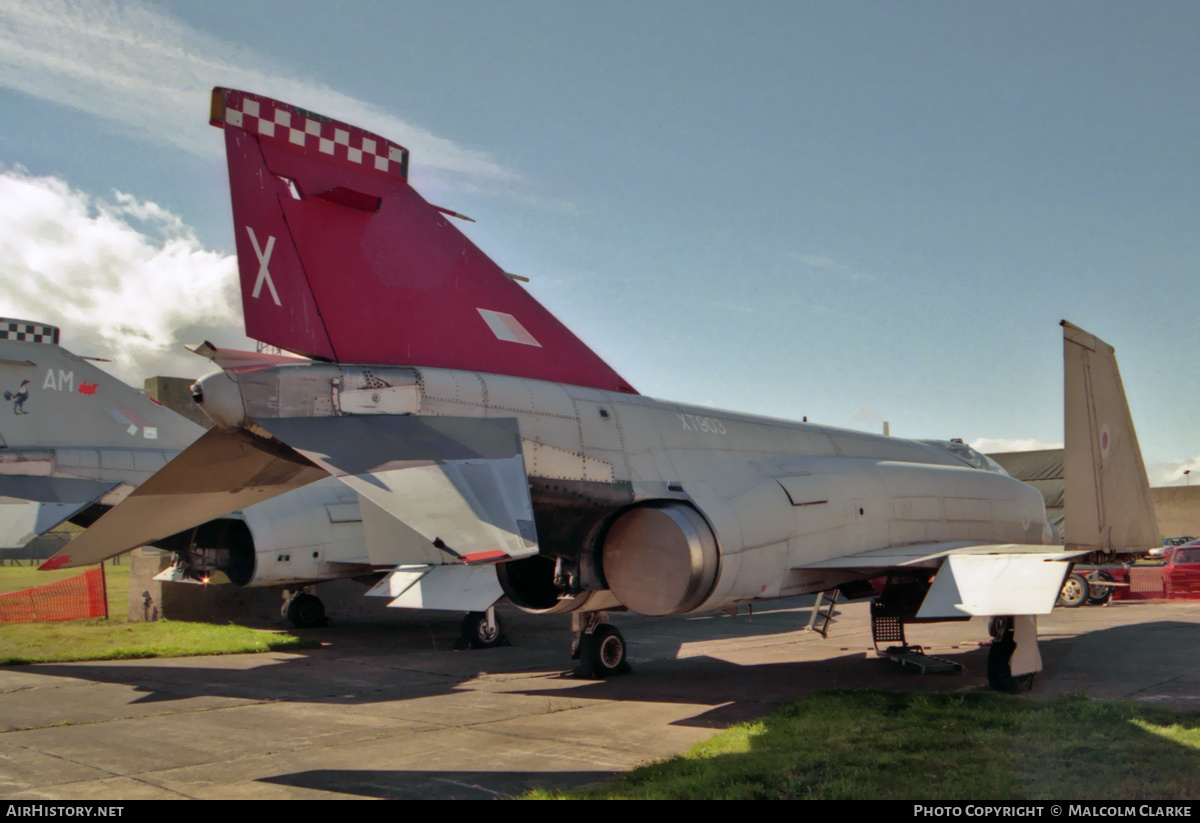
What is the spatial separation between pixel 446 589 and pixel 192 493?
15.1 feet

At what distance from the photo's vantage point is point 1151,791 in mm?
4457

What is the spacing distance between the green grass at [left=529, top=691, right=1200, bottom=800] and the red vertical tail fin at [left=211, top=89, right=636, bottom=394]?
3.74 m

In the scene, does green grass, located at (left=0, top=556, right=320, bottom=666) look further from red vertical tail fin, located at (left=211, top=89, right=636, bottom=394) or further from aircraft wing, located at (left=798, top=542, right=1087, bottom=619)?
aircraft wing, located at (left=798, top=542, right=1087, bottom=619)

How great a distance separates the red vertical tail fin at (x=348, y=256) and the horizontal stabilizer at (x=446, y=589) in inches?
146

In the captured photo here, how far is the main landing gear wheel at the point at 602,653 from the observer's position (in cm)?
980

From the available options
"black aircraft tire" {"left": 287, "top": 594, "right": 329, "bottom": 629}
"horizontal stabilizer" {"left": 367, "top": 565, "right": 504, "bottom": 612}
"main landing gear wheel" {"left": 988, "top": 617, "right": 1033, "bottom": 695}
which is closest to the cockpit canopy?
"main landing gear wheel" {"left": 988, "top": 617, "right": 1033, "bottom": 695}

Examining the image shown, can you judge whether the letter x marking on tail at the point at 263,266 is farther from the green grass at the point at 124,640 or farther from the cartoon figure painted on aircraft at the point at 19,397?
the cartoon figure painted on aircraft at the point at 19,397

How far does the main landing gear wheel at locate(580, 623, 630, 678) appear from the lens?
386 inches

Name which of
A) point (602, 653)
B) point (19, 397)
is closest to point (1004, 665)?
point (602, 653)

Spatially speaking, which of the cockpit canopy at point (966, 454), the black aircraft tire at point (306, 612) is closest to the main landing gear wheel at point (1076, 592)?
the cockpit canopy at point (966, 454)

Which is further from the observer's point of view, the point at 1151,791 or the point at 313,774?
the point at 313,774
